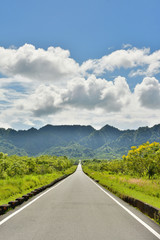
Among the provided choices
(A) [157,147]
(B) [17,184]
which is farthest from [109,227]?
(A) [157,147]

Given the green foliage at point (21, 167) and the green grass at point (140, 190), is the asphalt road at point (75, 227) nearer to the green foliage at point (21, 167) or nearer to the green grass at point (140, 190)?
the green grass at point (140, 190)

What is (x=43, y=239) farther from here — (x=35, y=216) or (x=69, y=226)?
(x=35, y=216)

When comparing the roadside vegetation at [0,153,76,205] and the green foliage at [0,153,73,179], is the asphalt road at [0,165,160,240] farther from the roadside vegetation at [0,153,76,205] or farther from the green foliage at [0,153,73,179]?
the green foliage at [0,153,73,179]

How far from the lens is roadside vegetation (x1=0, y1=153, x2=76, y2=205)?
14262mm

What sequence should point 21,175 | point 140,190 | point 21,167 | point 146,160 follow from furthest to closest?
1. point 21,167
2. point 21,175
3. point 146,160
4. point 140,190

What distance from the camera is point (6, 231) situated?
5.96 m

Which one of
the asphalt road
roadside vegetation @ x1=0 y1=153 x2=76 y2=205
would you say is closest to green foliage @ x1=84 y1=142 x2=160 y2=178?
roadside vegetation @ x1=0 y1=153 x2=76 y2=205

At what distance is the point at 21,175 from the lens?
1726 inches

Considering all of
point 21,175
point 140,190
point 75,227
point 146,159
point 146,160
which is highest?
point 146,159

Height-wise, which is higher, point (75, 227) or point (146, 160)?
point (146, 160)

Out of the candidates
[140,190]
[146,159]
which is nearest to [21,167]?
[146,159]

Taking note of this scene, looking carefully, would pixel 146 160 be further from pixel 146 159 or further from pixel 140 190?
pixel 140 190

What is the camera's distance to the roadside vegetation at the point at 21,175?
14.3 m

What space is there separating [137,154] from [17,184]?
3499cm
